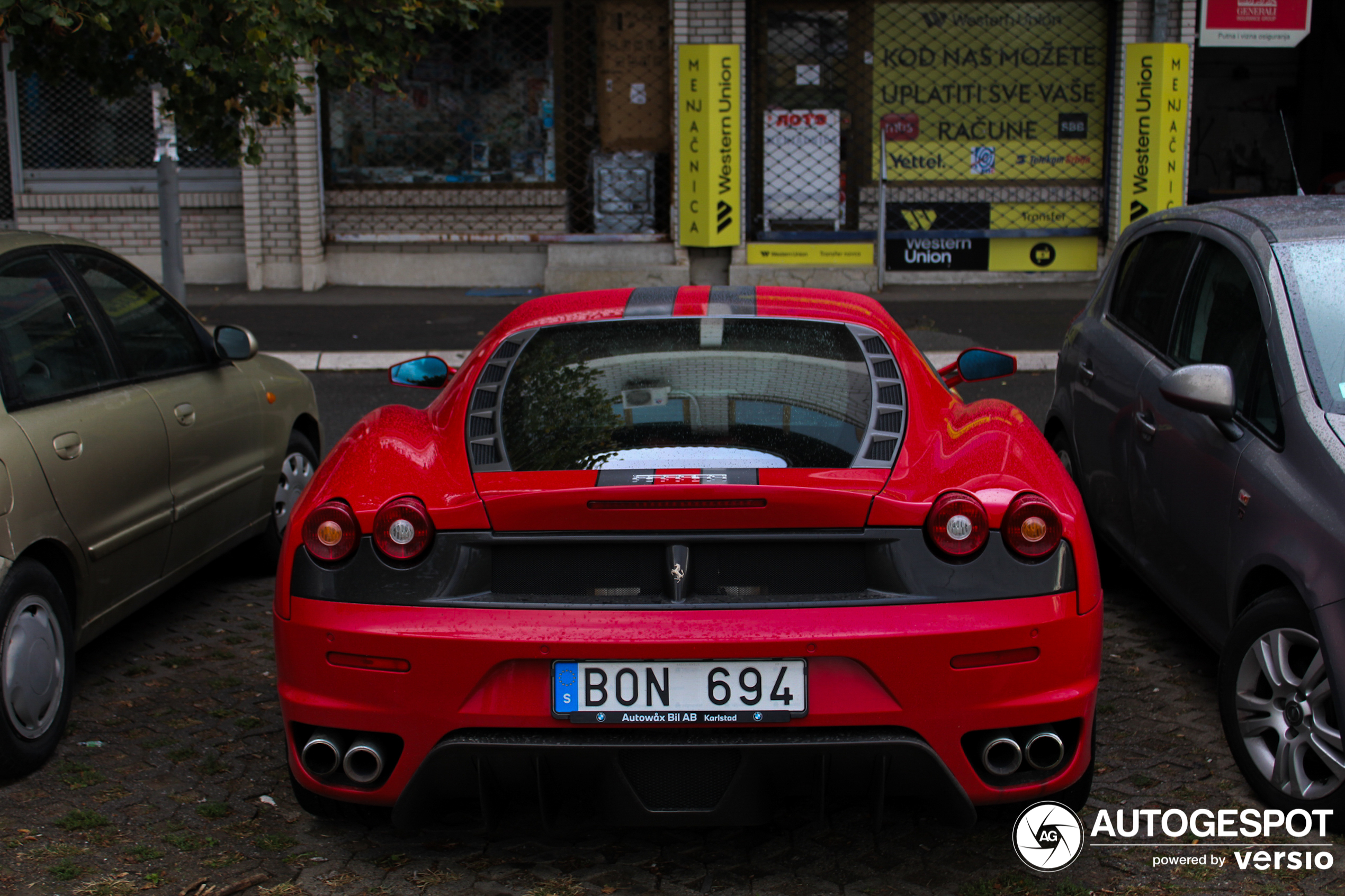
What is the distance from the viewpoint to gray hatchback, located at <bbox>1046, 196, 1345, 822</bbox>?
3443mm

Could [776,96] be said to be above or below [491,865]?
above

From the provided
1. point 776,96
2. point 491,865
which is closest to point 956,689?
point 491,865

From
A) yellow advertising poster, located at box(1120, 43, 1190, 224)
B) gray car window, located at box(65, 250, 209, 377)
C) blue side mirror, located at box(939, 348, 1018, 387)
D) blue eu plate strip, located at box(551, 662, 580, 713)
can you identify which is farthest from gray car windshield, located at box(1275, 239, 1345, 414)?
yellow advertising poster, located at box(1120, 43, 1190, 224)

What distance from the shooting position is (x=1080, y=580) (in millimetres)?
3072

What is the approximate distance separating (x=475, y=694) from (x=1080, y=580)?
4.51 feet

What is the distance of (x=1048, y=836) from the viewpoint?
3.32 metres

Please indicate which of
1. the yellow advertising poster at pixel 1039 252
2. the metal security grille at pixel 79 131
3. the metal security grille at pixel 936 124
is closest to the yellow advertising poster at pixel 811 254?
the metal security grille at pixel 936 124

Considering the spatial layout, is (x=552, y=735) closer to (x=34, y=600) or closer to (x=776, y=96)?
(x=34, y=600)

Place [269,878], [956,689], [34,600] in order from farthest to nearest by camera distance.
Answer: [34,600] → [269,878] → [956,689]

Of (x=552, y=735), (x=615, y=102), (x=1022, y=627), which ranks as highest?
(x=615, y=102)

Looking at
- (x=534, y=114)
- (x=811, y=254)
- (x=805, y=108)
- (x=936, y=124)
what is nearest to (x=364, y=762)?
(x=811, y=254)

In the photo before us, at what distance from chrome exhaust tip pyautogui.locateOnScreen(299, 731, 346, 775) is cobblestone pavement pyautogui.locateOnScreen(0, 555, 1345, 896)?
0.31m

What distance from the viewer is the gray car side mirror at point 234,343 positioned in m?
5.34

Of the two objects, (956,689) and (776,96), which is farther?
(776,96)
